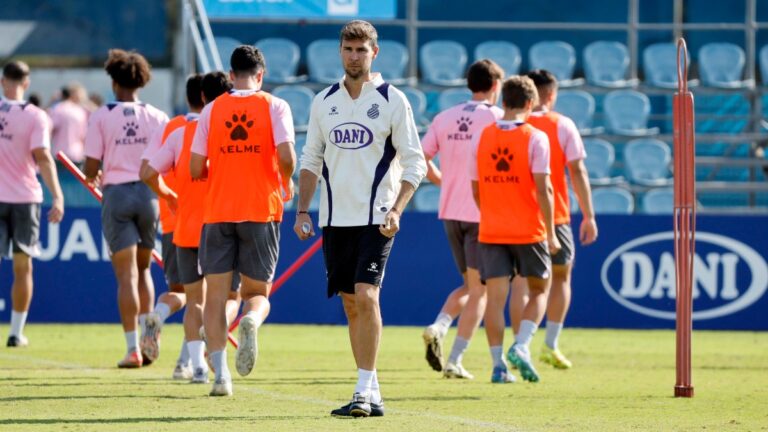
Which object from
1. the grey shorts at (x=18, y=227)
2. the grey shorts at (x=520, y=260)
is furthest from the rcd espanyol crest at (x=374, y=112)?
the grey shorts at (x=18, y=227)

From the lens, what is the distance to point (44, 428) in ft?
24.1

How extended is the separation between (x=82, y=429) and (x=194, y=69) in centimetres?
1212

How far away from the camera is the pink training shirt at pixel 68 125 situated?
19391 millimetres

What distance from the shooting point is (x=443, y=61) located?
20.9m

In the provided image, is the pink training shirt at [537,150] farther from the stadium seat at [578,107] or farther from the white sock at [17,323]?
the stadium seat at [578,107]

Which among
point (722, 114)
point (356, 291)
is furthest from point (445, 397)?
point (722, 114)

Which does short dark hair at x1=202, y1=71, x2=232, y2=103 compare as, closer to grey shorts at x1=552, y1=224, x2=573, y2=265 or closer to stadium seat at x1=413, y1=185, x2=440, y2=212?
grey shorts at x1=552, y1=224, x2=573, y2=265

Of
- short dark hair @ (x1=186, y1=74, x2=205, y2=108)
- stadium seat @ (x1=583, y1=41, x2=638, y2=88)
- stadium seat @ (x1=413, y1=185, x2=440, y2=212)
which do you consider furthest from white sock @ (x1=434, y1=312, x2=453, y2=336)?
stadium seat @ (x1=583, y1=41, x2=638, y2=88)

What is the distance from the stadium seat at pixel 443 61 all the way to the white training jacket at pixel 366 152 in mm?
12862

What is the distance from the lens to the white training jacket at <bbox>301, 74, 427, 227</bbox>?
7879 millimetres

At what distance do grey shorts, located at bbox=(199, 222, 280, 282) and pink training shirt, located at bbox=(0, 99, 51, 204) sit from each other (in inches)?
168

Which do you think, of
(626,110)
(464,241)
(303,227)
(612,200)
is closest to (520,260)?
(464,241)

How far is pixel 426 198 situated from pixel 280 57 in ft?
10.7

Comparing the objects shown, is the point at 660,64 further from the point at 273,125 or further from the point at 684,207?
the point at 273,125
